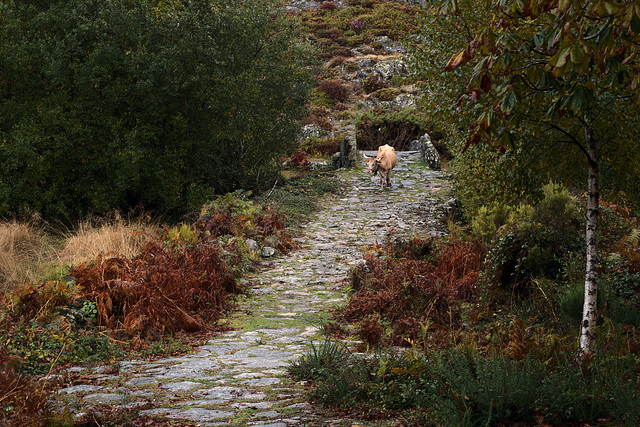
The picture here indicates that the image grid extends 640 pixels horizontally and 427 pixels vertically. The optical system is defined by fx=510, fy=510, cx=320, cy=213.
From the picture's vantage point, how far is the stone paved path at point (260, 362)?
14.9ft

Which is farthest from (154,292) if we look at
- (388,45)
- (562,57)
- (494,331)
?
(388,45)

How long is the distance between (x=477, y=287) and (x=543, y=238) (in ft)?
4.02

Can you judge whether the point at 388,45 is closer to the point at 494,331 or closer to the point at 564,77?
the point at 564,77

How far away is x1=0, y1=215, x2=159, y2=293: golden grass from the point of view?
27.7ft

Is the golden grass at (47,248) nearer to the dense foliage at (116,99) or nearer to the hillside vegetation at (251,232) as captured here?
the hillside vegetation at (251,232)

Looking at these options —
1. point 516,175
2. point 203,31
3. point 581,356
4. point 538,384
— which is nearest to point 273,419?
point 538,384

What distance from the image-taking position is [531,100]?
5426 millimetres

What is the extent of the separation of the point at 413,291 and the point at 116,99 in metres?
10.6

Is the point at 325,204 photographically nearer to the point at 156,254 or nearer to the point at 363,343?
the point at 156,254

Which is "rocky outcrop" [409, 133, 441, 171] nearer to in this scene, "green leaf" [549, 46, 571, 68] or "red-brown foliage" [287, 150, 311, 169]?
"red-brown foliage" [287, 150, 311, 169]

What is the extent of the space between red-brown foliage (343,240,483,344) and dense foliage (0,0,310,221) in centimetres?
789

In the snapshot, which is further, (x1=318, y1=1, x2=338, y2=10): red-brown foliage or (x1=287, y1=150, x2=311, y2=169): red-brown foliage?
(x1=318, y1=1, x2=338, y2=10): red-brown foliage

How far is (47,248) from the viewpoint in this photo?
11.7 m

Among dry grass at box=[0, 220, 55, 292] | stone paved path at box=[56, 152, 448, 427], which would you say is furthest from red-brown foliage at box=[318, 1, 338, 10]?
dry grass at box=[0, 220, 55, 292]
